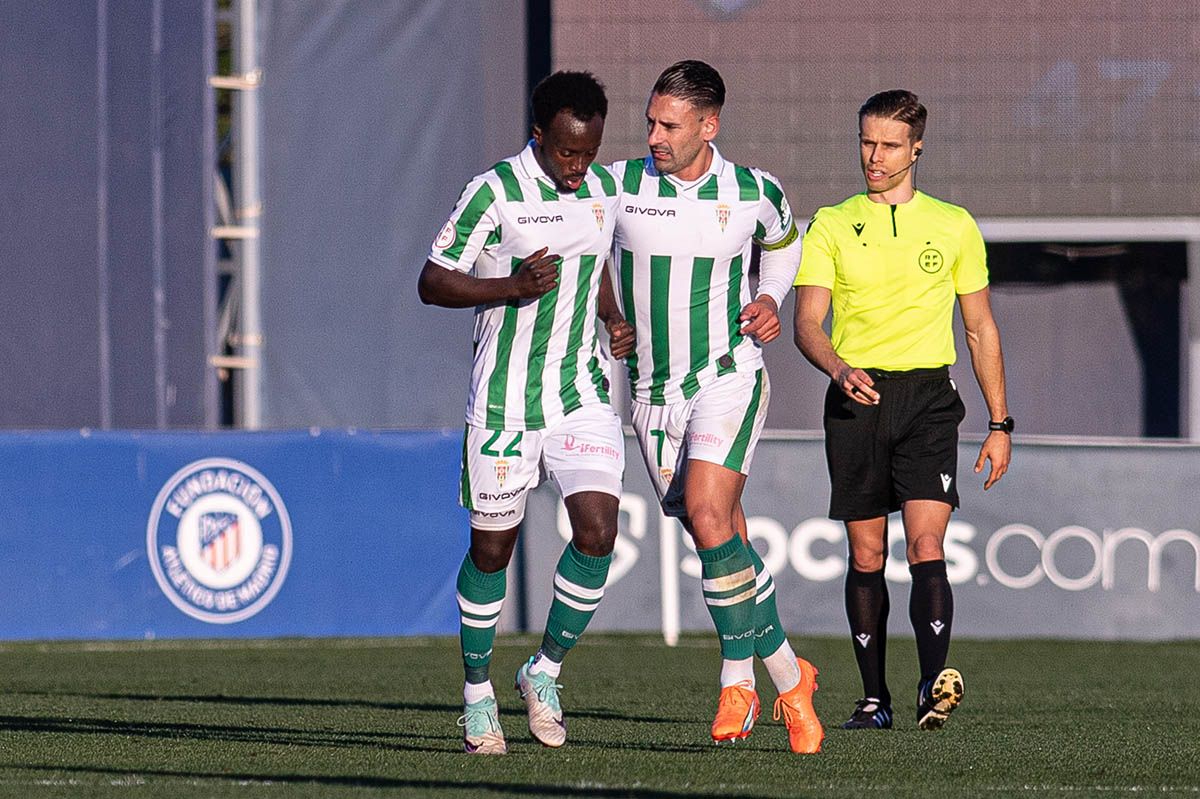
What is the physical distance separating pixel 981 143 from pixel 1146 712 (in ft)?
31.9

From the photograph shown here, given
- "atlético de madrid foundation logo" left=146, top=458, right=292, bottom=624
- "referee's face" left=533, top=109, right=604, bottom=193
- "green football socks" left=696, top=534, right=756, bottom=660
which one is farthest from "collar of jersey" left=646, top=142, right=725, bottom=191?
"atlético de madrid foundation logo" left=146, top=458, right=292, bottom=624

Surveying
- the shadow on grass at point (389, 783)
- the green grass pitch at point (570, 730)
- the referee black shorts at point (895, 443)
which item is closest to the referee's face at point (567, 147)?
the referee black shorts at point (895, 443)

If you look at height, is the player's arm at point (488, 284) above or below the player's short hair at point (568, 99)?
below

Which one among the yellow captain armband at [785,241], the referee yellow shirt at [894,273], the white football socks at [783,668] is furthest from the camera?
the referee yellow shirt at [894,273]

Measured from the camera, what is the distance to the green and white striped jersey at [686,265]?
714cm

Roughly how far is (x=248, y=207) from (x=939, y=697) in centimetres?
1269

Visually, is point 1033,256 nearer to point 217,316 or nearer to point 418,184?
point 418,184

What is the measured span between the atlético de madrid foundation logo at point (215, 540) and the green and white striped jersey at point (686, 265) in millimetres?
6406

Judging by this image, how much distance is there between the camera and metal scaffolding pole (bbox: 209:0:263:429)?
61.9 ft

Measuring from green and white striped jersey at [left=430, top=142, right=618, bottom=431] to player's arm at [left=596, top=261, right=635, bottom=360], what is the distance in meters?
0.09

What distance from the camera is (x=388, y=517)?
13.8m

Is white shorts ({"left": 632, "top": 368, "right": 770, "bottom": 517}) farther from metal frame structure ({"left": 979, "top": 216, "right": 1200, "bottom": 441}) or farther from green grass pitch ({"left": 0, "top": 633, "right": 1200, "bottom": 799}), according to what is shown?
metal frame structure ({"left": 979, "top": 216, "right": 1200, "bottom": 441})

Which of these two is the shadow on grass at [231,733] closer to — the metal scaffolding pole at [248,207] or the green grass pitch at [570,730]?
the green grass pitch at [570,730]

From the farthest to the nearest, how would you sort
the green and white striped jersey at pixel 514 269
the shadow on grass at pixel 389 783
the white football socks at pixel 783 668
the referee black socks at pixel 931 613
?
the referee black socks at pixel 931 613, the white football socks at pixel 783 668, the green and white striped jersey at pixel 514 269, the shadow on grass at pixel 389 783
